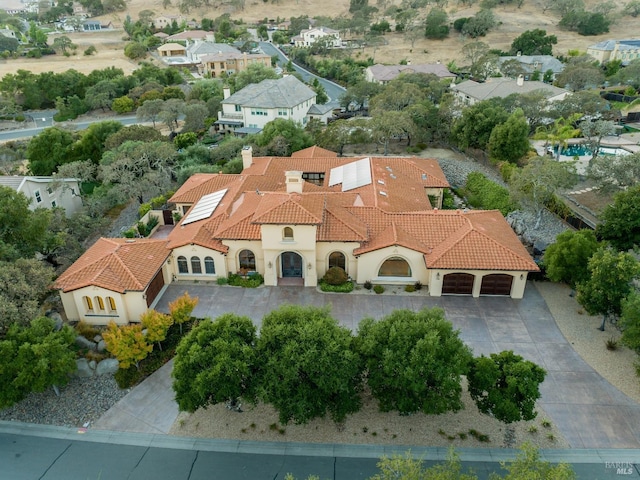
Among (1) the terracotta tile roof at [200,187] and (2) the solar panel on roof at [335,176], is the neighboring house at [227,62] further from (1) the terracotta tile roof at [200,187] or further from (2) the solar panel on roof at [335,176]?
(1) the terracotta tile roof at [200,187]

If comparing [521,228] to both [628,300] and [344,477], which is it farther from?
[344,477]

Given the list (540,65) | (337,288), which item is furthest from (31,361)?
(540,65)

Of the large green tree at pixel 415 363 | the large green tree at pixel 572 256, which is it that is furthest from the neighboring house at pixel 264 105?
the large green tree at pixel 415 363

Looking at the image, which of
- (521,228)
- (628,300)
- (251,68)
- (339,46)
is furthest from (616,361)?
(339,46)

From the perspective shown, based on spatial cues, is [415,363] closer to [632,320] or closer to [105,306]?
[632,320]

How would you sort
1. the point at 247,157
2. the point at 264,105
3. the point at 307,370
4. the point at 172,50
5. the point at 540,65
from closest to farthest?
the point at 307,370, the point at 247,157, the point at 264,105, the point at 540,65, the point at 172,50

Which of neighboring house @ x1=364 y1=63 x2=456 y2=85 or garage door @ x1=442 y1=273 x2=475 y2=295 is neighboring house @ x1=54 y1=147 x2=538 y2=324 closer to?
garage door @ x1=442 y1=273 x2=475 y2=295
